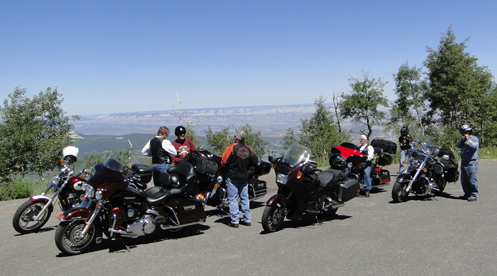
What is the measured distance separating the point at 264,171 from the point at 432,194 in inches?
166

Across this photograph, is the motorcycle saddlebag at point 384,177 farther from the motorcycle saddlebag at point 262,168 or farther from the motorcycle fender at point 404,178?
the motorcycle saddlebag at point 262,168

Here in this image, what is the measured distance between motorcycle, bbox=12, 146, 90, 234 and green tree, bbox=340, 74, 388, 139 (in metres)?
62.0

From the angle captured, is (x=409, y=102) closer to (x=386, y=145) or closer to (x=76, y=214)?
(x=386, y=145)

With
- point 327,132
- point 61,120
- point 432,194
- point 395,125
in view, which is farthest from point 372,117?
point 432,194

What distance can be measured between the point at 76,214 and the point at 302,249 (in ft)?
10.6

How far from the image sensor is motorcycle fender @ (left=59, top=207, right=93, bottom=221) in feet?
17.5

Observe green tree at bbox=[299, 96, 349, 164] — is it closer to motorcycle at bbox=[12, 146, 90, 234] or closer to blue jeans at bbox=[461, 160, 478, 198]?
blue jeans at bbox=[461, 160, 478, 198]

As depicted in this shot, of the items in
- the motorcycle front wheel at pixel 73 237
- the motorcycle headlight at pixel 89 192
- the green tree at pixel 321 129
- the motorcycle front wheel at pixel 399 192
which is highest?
the motorcycle headlight at pixel 89 192

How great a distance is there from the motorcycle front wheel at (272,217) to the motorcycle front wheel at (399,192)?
3.60 m

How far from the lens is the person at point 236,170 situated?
7.19 meters

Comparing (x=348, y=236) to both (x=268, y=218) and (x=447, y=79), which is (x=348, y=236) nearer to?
(x=268, y=218)

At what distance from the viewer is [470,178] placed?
30.4 ft

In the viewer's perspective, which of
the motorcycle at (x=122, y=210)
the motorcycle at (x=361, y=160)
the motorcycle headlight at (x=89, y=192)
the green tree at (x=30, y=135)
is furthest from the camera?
the green tree at (x=30, y=135)

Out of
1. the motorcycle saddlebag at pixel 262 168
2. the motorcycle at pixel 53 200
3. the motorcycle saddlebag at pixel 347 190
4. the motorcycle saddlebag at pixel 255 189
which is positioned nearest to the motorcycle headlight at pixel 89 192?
the motorcycle at pixel 53 200
